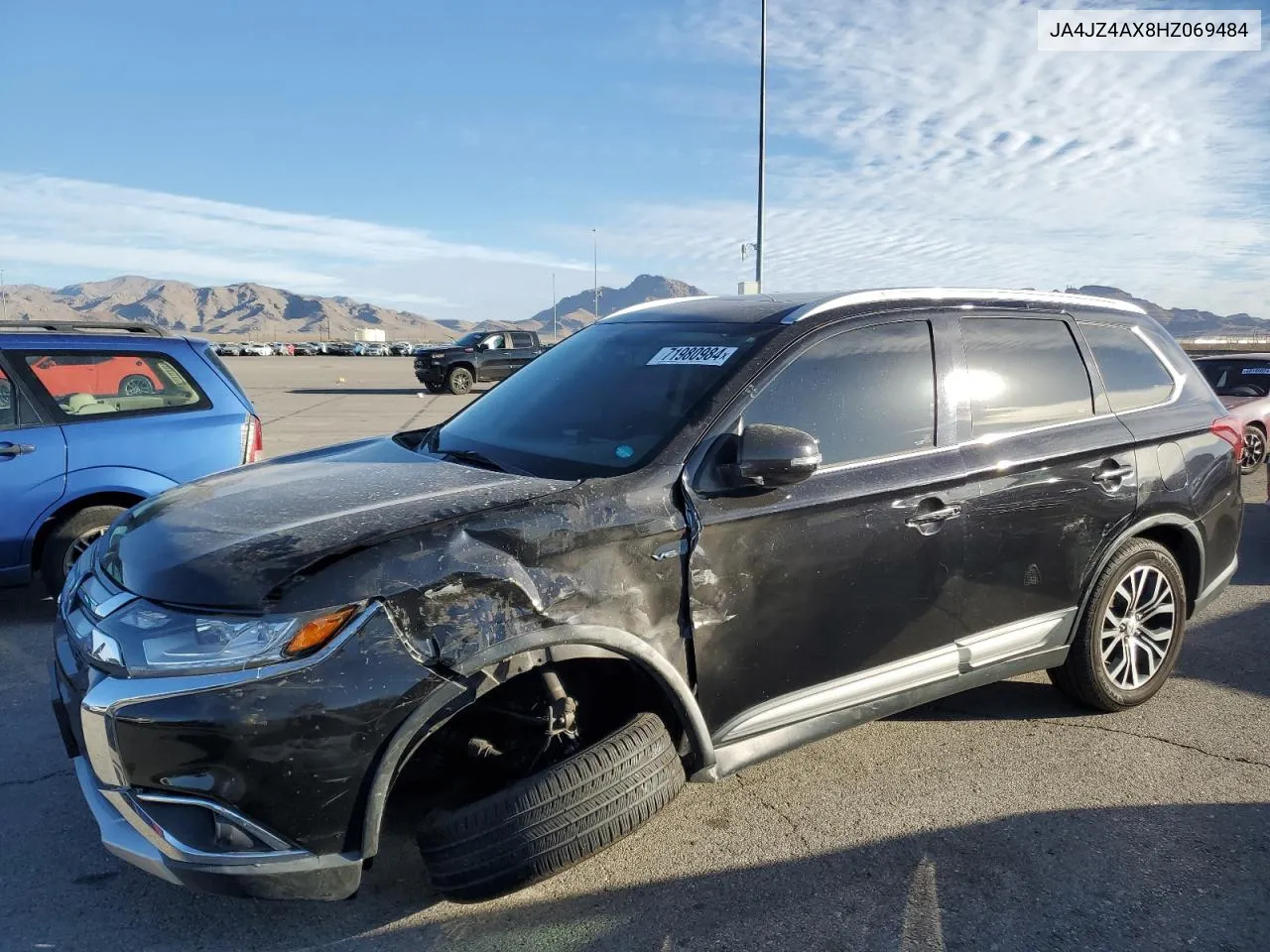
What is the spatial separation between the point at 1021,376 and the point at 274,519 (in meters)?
2.82

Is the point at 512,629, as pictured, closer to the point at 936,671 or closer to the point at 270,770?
the point at 270,770

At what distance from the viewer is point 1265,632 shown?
17.2ft

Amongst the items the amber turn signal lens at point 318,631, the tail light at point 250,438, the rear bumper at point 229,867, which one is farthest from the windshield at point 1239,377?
the rear bumper at point 229,867

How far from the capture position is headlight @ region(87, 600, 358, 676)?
2.36 metres

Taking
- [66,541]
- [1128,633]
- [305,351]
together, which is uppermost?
[66,541]

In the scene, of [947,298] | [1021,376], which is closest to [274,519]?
[947,298]

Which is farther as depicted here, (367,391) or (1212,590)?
(367,391)

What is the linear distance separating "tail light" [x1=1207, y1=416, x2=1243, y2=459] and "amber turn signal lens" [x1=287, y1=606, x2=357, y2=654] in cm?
394

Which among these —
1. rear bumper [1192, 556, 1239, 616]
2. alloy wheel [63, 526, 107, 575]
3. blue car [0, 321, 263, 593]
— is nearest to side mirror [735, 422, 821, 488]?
rear bumper [1192, 556, 1239, 616]

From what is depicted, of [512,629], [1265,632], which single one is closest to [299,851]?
[512,629]

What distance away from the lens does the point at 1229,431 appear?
4.46 metres

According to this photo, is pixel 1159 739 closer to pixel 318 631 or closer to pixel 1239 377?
pixel 318 631

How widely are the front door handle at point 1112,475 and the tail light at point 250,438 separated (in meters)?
4.64

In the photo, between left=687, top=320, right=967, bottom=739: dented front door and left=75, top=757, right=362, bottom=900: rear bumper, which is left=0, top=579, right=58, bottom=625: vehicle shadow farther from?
left=687, top=320, right=967, bottom=739: dented front door
